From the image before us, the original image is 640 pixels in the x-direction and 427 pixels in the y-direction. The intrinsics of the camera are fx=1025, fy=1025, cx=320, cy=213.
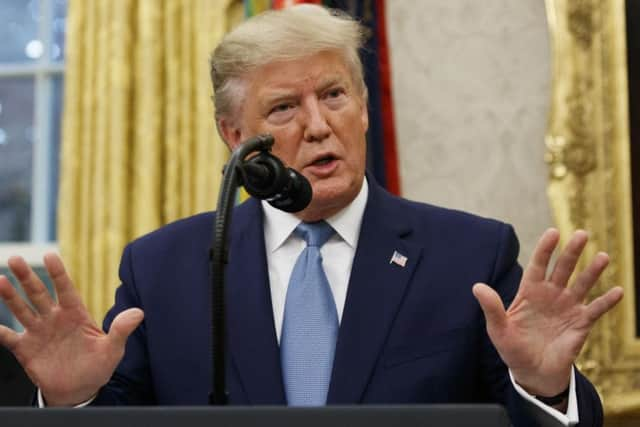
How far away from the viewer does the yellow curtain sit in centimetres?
404

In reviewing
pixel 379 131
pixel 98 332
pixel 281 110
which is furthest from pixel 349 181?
pixel 379 131

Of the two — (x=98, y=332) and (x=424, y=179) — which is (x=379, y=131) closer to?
→ (x=424, y=179)

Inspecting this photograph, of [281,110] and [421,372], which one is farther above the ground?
[281,110]

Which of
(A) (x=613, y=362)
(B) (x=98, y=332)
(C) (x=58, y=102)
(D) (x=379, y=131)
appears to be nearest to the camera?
(B) (x=98, y=332)

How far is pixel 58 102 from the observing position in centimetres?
485

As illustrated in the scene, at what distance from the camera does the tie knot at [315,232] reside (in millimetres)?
2459

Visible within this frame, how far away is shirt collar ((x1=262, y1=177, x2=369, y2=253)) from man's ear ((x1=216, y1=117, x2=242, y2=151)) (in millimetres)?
262

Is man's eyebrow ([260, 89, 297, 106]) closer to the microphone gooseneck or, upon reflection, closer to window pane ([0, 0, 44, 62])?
the microphone gooseneck

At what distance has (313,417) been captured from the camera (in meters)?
1.22

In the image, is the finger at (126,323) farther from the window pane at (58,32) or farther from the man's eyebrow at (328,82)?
the window pane at (58,32)

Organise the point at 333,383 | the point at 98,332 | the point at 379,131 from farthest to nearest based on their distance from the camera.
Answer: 1. the point at 379,131
2. the point at 333,383
3. the point at 98,332

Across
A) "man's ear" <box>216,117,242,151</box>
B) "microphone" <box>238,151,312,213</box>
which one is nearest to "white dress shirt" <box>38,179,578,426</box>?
"man's ear" <box>216,117,242,151</box>

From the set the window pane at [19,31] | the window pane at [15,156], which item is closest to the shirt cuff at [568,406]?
the window pane at [15,156]

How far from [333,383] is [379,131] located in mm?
1894
